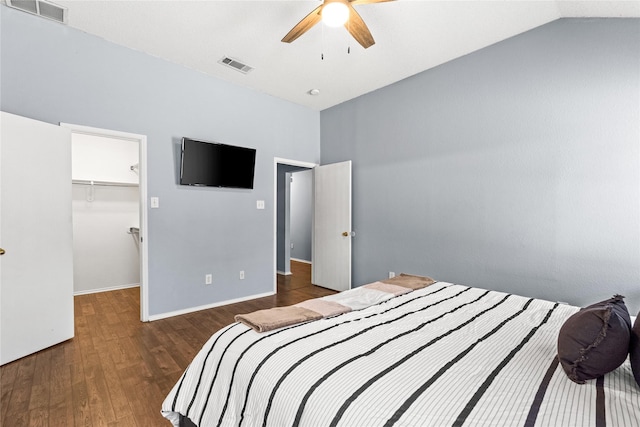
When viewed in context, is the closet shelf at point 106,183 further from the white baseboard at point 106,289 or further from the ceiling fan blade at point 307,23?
the ceiling fan blade at point 307,23

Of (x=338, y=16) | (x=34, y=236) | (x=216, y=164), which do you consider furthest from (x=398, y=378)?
(x=216, y=164)

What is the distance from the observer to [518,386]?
988mm

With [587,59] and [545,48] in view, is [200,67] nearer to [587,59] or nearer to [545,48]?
[545,48]

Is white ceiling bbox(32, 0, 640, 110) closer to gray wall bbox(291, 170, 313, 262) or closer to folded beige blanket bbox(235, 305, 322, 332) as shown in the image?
folded beige blanket bbox(235, 305, 322, 332)

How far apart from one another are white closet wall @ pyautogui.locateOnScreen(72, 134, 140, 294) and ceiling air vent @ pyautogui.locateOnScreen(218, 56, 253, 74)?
6.84 feet

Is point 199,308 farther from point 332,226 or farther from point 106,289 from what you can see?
point 332,226

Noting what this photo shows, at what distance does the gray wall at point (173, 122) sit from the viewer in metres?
2.62

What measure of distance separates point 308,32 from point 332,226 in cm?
260

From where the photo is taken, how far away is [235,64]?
3.41 metres

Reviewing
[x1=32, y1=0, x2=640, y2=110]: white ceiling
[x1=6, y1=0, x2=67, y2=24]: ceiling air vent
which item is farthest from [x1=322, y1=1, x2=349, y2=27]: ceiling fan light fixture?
[x1=6, y1=0, x2=67, y2=24]: ceiling air vent

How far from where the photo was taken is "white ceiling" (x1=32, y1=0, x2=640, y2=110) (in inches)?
95.8

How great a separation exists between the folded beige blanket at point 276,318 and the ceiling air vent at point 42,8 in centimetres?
300

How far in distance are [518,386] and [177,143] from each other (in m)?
3.59

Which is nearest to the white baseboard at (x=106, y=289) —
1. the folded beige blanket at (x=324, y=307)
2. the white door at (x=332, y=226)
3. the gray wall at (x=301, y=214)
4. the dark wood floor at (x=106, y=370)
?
the dark wood floor at (x=106, y=370)
